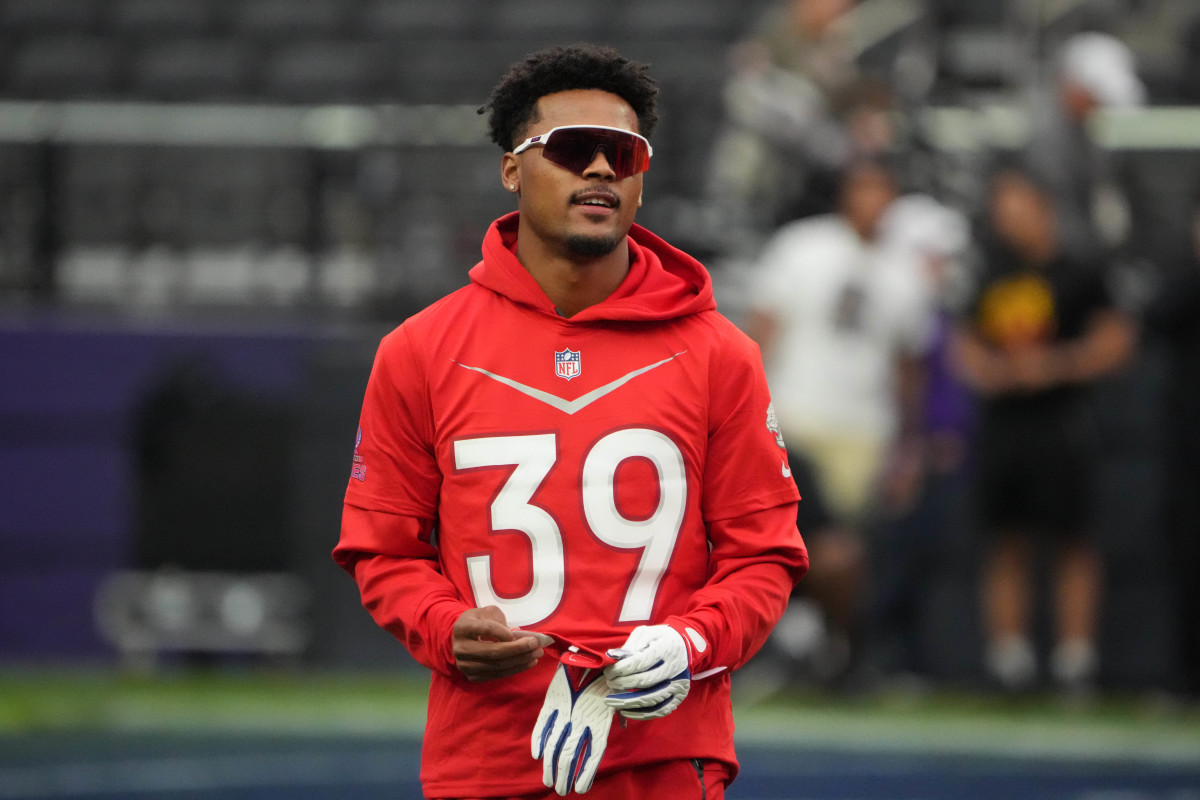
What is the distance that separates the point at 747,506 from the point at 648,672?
0.39m

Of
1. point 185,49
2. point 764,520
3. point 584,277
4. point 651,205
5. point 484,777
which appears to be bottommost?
point 484,777

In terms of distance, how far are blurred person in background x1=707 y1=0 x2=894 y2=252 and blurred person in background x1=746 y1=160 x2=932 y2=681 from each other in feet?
3.55

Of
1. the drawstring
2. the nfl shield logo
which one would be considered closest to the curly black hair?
the nfl shield logo

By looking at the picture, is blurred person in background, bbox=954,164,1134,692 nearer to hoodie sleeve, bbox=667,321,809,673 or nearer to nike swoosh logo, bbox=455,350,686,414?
hoodie sleeve, bbox=667,321,809,673

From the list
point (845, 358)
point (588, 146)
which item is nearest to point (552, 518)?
point (588, 146)

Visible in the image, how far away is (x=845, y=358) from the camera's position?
798 cm

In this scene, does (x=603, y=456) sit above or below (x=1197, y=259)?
below

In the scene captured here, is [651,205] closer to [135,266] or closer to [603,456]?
[135,266]

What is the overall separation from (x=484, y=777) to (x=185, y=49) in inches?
401

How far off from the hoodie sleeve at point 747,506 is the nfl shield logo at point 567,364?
9.0 inches

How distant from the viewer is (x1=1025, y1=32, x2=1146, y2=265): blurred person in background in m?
8.98

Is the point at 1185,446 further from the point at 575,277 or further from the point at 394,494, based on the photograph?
the point at 394,494

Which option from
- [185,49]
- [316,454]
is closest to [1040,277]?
[316,454]

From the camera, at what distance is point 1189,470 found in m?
7.98
